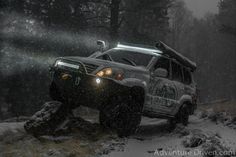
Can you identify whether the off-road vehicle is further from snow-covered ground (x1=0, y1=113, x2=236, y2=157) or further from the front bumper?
snow-covered ground (x1=0, y1=113, x2=236, y2=157)

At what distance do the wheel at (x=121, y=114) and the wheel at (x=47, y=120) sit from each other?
0.95m

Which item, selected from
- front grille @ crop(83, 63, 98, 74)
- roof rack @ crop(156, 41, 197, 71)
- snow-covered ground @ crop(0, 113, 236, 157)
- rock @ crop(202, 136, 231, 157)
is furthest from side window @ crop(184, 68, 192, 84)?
rock @ crop(202, 136, 231, 157)

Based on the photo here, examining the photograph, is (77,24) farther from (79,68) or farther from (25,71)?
(79,68)

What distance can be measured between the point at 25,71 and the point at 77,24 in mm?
4767

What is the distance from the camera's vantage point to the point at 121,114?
8.05 metres

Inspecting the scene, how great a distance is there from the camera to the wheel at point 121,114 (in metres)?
7.88

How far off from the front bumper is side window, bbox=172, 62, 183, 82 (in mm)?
2667

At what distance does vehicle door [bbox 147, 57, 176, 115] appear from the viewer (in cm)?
900

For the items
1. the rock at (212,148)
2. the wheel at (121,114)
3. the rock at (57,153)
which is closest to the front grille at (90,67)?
the wheel at (121,114)

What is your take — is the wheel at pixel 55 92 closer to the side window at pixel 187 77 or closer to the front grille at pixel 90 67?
the front grille at pixel 90 67

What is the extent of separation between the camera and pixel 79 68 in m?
7.97

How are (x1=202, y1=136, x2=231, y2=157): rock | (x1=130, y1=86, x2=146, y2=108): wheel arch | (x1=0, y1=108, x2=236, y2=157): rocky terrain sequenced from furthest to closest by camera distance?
1. (x1=130, y1=86, x2=146, y2=108): wheel arch
2. (x1=0, y1=108, x2=236, y2=157): rocky terrain
3. (x1=202, y1=136, x2=231, y2=157): rock

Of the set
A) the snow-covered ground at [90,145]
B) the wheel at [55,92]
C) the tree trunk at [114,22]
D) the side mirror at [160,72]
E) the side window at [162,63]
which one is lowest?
the snow-covered ground at [90,145]

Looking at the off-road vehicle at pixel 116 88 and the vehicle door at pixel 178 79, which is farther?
the vehicle door at pixel 178 79
